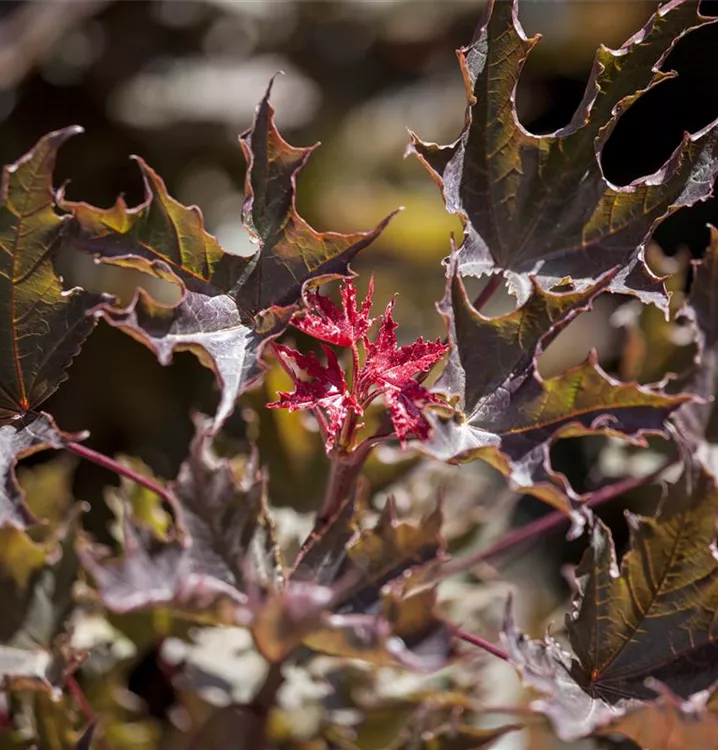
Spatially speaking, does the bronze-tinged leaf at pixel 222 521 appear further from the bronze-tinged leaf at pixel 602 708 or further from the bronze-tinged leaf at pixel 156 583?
the bronze-tinged leaf at pixel 602 708

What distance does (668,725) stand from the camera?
48 centimetres

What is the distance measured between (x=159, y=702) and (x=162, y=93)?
1.54m

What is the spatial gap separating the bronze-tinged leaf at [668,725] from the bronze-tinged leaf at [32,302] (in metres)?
0.38

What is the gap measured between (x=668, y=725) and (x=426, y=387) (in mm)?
224

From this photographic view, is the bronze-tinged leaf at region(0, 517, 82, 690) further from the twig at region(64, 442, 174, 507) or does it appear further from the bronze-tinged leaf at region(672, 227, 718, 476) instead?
the bronze-tinged leaf at region(672, 227, 718, 476)

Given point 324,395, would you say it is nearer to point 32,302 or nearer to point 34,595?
point 32,302

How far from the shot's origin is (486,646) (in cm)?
60

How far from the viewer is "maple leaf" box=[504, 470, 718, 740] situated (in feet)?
1.83

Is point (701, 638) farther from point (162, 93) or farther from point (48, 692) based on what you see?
point (162, 93)

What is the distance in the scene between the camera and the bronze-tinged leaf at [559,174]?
60 cm

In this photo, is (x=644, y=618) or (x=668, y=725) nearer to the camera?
(x=668, y=725)

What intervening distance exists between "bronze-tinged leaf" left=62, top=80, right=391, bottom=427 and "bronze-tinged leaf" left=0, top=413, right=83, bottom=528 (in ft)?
0.26

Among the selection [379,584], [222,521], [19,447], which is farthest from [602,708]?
[19,447]

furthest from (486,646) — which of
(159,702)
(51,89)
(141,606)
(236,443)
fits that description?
(51,89)
